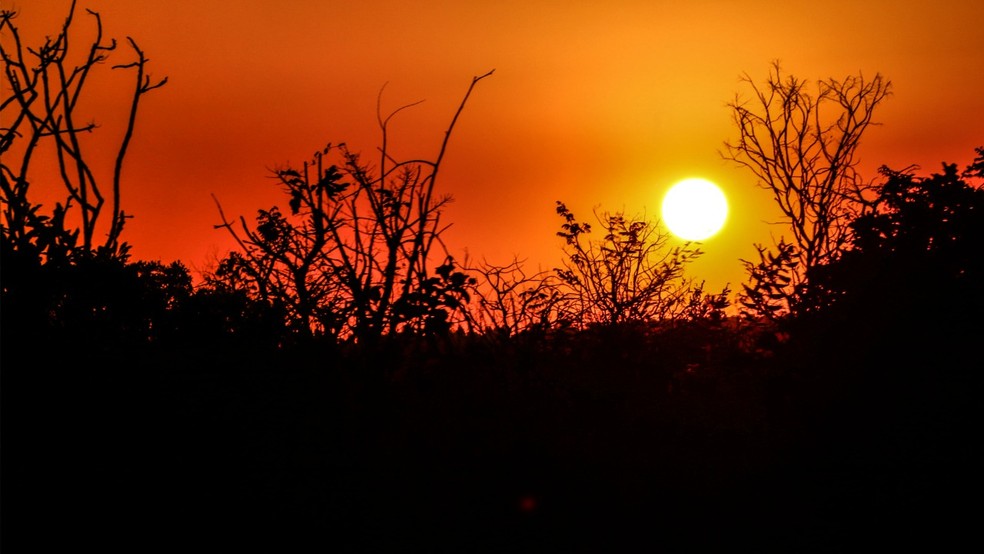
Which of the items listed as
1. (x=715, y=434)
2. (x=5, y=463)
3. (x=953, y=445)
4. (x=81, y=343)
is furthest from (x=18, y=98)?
(x=953, y=445)

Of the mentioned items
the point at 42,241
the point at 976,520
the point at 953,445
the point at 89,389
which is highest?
the point at 42,241

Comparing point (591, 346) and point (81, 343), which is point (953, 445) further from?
point (81, 343)

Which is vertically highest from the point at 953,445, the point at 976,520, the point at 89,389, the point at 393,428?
the point at 89,389

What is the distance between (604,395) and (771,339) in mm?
2081

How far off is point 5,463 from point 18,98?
1301cm

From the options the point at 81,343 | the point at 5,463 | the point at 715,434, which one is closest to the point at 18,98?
the point at 81,343

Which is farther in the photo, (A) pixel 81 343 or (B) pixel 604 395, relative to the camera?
(B) pixel 604 395

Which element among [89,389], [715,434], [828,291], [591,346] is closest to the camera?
[89,389]

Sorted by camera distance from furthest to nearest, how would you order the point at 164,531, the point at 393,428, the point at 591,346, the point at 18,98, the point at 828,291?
the point at 18,98
the point at 591,346
the point at 828,291
the point at 393,428
the point at 164,531

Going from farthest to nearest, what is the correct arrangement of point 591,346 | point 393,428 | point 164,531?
point 591,346, point 393,428, point 164,531

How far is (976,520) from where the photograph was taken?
22.3 ft

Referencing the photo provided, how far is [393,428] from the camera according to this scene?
7910 mm

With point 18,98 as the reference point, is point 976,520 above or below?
below

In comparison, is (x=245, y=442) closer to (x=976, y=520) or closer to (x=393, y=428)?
(x=393, y=428)
